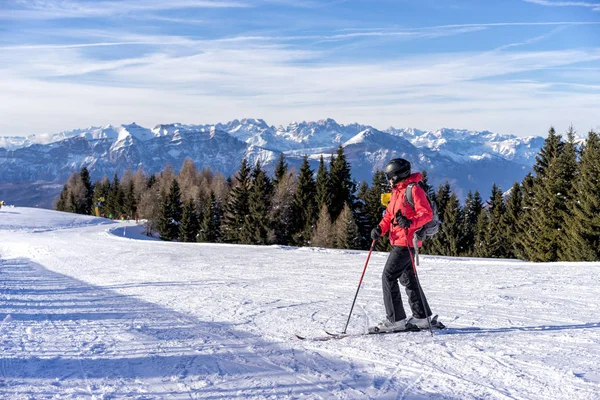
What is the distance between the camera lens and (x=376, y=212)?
50938 mm

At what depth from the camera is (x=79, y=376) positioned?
204 inches

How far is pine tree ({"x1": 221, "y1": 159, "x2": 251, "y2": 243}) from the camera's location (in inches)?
2046

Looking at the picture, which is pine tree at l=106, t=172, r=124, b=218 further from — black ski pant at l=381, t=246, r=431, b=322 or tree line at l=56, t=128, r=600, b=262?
black ski pant at l=381, t=246, r=431, b=322

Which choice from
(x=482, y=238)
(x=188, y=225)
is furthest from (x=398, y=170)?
(x=188, y=225)

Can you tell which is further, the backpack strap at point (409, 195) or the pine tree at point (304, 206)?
the pine tree at point (304, 206)

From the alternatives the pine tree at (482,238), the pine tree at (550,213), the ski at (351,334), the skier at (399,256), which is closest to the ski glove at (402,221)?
the skier at (399,256)

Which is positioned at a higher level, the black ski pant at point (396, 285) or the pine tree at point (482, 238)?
the black ski pant at point (396, 285)

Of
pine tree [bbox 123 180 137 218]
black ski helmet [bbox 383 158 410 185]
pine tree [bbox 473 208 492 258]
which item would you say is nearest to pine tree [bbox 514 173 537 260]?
pine tree [bbox 473 208 492 258]

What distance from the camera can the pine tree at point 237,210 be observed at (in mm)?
51969

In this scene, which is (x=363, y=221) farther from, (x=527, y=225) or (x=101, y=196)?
(x=101, y=196)

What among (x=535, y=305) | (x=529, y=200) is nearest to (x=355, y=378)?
(x=535, y=305)

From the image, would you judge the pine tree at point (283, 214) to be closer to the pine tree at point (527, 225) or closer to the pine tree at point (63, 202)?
the pine tree at point (527, 225)

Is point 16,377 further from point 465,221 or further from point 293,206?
point 465,221

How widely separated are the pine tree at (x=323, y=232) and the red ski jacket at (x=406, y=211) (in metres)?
38.7
